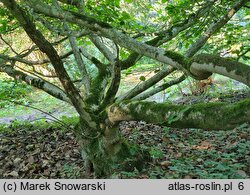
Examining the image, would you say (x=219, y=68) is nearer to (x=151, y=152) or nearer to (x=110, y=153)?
(x=110, y=153)

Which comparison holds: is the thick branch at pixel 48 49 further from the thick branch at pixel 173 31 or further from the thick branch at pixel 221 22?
the thick branch at pixel 221 22

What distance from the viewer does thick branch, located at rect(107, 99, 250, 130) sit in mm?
2381

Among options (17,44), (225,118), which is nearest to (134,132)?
(225,118)

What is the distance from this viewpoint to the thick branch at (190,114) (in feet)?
7.81

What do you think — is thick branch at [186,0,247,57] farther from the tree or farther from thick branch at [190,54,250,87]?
thick branch at [190,54,250,87]

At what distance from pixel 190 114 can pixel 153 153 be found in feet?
5.56

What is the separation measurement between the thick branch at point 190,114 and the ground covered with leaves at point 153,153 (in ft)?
2.39

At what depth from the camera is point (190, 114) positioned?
8.80 feet

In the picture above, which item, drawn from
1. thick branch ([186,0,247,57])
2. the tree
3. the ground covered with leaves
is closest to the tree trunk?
the tree

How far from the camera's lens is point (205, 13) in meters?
4.79

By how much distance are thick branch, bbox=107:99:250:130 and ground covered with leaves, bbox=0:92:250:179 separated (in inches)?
28.7

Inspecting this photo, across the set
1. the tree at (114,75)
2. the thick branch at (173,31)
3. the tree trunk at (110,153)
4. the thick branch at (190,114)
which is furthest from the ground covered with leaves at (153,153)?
the thick branch at (173,31)

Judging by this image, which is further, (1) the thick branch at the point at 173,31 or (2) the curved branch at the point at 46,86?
(1) the thick branch at the point at 173,31

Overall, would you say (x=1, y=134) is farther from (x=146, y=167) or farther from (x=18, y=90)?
(x=146, y=167)
